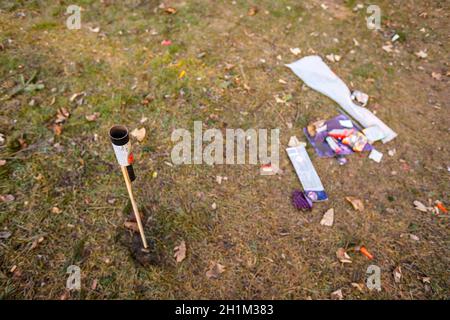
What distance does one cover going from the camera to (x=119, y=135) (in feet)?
5.82

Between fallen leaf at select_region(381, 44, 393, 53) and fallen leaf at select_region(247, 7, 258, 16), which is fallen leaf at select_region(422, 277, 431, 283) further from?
fallen leaf at select_region(247, 7, 258, 16)

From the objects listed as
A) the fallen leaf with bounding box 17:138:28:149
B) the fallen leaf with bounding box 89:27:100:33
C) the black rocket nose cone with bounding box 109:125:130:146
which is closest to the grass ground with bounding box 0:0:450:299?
the fallen leaf with bounding box 17:138:28:149

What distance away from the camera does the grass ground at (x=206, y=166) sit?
2.66m

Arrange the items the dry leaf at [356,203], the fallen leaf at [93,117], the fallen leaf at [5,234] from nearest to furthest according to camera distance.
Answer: the fallen leaf at [5,234], the dry leaf at [356,203], the fallen leaf at [93,117]

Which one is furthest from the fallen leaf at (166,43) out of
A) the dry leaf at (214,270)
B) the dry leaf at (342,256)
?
the dry leaf at (342,256)

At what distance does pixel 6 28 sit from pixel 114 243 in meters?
3.88

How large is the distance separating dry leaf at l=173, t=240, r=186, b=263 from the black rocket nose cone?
53.6 inches

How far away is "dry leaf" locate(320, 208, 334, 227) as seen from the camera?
117 inches

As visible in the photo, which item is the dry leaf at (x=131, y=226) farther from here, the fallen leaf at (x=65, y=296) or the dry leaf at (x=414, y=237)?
the dry leaf at (x=414, y=237)

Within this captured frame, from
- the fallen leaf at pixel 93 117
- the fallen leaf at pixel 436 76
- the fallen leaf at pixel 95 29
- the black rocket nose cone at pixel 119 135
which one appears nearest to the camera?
the black rocket nose cone at pixel 119 135

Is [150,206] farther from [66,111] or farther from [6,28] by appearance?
[6,28]

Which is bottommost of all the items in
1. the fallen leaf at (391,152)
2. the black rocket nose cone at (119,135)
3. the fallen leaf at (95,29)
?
the fallen leaf at (391,152)

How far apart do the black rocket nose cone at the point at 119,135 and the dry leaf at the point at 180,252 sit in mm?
1362
